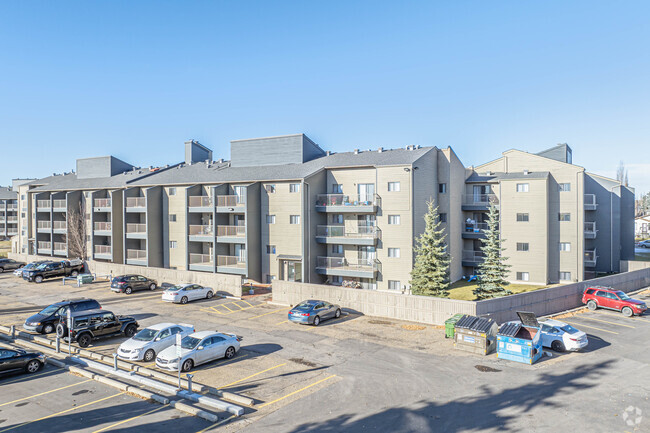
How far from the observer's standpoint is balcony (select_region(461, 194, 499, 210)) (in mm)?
39281

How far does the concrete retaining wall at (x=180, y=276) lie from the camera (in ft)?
105

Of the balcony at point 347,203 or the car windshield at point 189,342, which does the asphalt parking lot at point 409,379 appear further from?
the balcony at point 347,203

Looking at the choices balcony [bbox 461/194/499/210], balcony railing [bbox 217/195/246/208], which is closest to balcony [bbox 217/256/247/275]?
balcony railing [bbox 217/195/246/208]

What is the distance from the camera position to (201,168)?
1796 inches

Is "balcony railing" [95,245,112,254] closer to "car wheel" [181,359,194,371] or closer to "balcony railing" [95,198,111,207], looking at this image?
"balcony railing" [95,198,111,207]

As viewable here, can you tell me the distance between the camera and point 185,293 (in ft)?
98.6

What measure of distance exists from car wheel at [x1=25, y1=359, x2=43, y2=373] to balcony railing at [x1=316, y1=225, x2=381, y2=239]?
22.6 m

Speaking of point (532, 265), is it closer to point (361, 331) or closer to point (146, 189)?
point (361, 331)

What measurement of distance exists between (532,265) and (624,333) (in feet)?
50.0

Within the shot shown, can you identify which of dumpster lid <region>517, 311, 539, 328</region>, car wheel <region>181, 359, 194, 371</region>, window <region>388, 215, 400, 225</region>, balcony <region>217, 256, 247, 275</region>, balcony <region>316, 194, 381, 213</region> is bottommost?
car wheel <region>181, 359, 194, 371</region>

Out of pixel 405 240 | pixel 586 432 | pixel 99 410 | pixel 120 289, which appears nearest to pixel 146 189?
pixel 120 289

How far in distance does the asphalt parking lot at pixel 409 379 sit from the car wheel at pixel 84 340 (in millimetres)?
711

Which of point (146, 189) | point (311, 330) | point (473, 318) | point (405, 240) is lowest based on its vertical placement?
point (311, 330)

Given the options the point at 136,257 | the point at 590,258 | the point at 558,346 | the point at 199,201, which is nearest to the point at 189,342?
the point at 558,346
